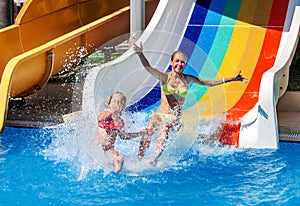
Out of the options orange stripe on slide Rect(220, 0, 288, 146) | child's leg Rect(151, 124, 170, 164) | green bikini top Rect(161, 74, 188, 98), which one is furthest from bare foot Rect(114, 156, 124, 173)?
orange stripe on slide Rect(220, 0, 288, 146)

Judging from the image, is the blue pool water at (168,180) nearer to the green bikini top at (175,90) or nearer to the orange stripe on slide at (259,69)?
the orange stripe on slide at (259,69)

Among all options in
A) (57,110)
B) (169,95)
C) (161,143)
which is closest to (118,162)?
(161,143)

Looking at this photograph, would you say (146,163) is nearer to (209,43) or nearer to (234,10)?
(209,43)

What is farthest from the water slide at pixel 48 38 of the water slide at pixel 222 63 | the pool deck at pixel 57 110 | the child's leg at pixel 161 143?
the child's leg at pixel 161 143

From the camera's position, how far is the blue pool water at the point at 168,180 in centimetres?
410

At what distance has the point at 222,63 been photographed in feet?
21.6

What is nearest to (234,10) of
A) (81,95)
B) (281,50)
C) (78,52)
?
(281,50)

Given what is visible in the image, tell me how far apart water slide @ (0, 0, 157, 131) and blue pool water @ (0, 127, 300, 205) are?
0.99m

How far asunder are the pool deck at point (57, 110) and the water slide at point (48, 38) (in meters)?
0.29

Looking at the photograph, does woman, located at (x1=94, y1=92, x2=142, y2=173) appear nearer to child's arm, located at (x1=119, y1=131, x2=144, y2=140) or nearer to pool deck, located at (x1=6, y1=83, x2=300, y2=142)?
child's arm, located at (x1=119, y1=131, x2=144, y2=140)

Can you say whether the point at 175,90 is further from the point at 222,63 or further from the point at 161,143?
the point at 222,63

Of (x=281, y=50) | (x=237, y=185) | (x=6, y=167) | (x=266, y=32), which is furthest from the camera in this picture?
(x=266, y=32)

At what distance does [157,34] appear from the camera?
6.58 m

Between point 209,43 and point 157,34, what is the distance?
0.72 meters
